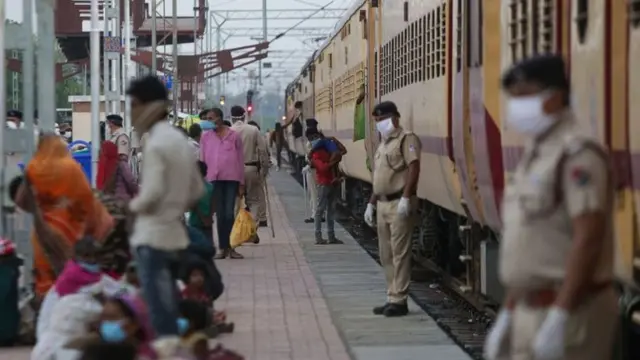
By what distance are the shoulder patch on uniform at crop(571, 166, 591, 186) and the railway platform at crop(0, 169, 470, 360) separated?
214 inches

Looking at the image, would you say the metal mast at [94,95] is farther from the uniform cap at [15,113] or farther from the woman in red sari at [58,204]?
the woman in red sari at [58,204]

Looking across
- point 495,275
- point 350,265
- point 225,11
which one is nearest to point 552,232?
point 495,275

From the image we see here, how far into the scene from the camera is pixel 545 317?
5.68m

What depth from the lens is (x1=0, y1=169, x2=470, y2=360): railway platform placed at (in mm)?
11164

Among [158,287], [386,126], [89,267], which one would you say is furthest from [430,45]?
[158,287]

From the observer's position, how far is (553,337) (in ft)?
17.6

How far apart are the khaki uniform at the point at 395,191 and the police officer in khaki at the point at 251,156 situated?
21.7 ft

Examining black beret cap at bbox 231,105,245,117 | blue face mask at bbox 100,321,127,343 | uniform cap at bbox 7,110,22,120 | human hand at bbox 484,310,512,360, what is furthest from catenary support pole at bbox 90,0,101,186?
human hand at bbox 484,310,512,360

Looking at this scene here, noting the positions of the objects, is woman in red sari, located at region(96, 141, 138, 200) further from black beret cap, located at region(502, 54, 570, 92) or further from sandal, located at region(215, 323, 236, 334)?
black beret cap, located at region(502, 54, 570, 92)

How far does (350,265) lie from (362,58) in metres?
5.41

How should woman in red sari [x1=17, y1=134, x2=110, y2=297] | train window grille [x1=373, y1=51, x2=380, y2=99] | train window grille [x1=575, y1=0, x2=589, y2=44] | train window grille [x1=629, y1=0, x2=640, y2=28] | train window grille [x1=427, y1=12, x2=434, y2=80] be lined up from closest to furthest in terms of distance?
train window grille [x1=629, y1=0, x2=640, y2=28] < train window grille [x1=575, y1=0, x2=589, y2=44] < woman in red sari [x1=17, y1=134, x2=110, y2=297] < train window grille [x1=427, y1=12, x2=434, y2=80] < train window grille [x1=373, y1=51, x2=380, y2=99]

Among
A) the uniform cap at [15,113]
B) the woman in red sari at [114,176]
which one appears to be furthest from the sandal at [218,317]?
the uniform cap at [15,113]

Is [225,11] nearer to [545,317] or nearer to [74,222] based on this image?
[74,222]

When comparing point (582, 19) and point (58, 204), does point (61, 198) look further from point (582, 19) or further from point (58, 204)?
point (582, 19)
